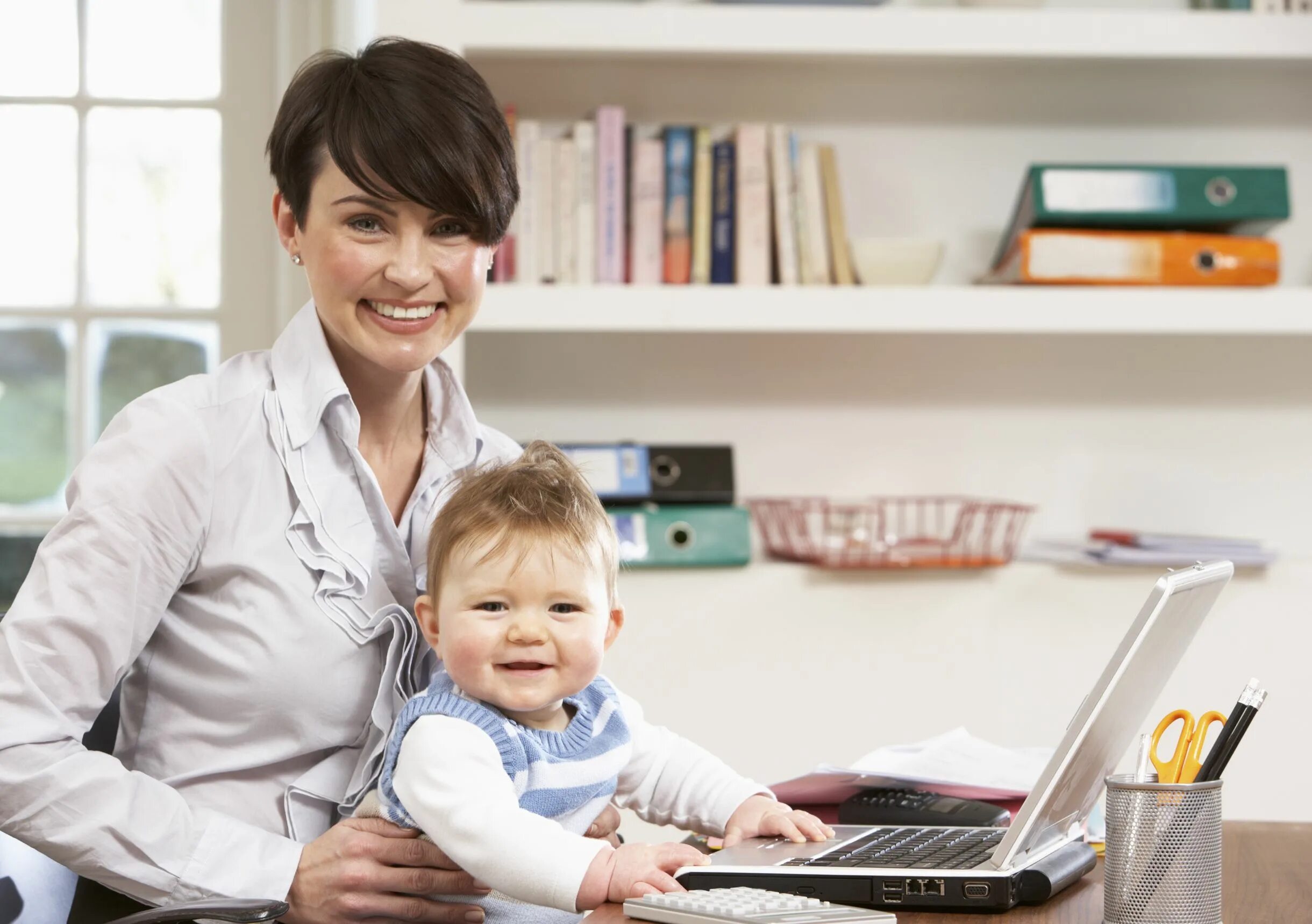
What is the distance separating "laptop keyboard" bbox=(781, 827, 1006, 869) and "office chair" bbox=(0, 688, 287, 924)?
367 millimetres

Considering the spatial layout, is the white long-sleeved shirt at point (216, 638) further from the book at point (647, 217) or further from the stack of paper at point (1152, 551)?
the stack of paper at point (1152, 551)

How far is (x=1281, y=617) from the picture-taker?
2.36 metres

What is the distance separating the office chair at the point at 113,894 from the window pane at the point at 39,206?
63.5 inches

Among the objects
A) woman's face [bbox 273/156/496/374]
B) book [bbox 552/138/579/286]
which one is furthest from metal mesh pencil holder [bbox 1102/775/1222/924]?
book [bbox 552/138/579/286]

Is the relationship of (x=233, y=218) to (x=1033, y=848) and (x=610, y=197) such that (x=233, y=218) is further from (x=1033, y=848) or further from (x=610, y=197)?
(x=1033, y=848)

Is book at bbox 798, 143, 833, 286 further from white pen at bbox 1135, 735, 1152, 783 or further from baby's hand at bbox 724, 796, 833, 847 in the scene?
white pen at bbox 1135, 735, 1152, 783

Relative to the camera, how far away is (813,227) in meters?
2.45

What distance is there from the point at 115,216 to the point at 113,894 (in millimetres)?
1795

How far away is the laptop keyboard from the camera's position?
96 centimetres

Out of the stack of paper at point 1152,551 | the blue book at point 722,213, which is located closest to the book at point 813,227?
the blue book at point 722,213

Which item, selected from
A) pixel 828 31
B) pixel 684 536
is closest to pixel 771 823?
pixel 684 536

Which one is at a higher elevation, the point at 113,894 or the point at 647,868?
the point at 647,868

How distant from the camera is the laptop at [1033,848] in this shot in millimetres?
863

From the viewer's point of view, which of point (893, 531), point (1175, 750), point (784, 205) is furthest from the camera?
point (893, 531)
